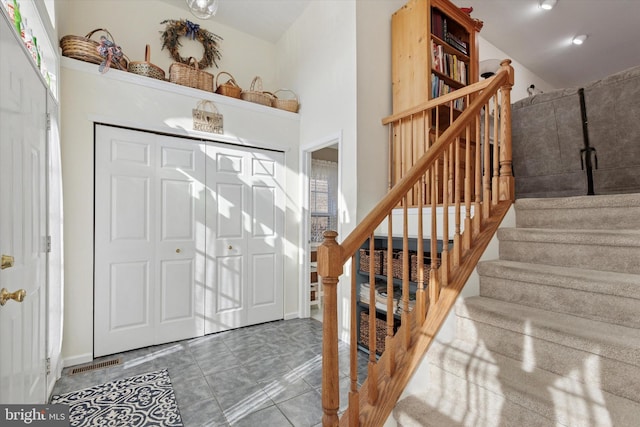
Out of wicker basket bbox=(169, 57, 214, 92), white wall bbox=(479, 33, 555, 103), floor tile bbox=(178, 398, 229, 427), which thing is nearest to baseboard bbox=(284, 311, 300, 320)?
floor tile bbox=(178, 398, 229, 427)

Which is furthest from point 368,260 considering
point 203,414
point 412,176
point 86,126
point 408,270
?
point 86,126

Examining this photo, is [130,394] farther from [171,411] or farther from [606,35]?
[606,35]

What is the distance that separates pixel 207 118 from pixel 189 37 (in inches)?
48.9

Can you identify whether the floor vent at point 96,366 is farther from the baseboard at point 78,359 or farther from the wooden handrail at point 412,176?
the wooden handrail at point 412,176

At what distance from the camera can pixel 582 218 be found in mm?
1775

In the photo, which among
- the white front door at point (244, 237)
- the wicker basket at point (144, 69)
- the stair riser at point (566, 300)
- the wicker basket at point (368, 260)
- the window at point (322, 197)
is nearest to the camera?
the stair riser at point (566, 300)

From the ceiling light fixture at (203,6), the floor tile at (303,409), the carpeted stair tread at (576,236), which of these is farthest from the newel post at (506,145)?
the ceiling light fixture at (203,6)

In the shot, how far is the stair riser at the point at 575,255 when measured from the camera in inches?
57.1

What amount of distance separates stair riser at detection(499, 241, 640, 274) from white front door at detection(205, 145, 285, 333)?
2.39m

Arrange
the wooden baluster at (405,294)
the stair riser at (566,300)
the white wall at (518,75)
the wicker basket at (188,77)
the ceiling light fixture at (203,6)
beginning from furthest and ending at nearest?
the white wall at (518,75), the wicker basket at (188,77), the ceiling light fixture at (203,6), the wooden baluster at (405,294), the stair riser at (566,300)

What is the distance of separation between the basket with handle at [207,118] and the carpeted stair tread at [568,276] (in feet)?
9.04

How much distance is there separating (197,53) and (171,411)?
3688 millimetres

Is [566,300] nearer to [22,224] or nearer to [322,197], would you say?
[22,224]

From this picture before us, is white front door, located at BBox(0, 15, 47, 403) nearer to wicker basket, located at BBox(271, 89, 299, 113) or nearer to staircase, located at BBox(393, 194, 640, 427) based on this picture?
staircase, located at BBox(393, 194, 640, 427)
